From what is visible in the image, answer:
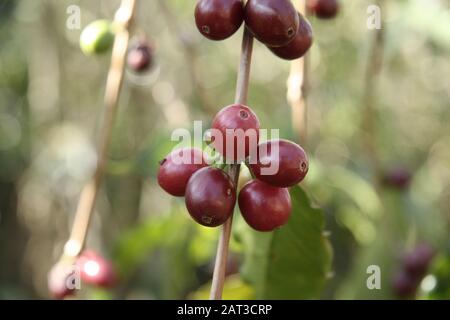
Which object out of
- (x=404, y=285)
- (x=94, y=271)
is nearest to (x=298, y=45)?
(x=94, y=271)

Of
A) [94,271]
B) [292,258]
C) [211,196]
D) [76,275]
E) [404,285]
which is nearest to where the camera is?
[211,196]

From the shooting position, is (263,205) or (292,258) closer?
(263,205)

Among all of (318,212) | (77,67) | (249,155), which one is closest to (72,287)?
(318,212)

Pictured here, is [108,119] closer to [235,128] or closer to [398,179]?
[235,128]

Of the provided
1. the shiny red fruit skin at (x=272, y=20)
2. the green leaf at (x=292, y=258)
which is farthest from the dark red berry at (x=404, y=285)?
the shiny red fruit skin at (x=272, y=20)

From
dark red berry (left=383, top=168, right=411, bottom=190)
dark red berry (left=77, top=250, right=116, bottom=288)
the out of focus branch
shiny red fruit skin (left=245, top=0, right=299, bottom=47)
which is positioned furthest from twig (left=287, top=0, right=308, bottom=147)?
dark red berry (left=383, top=168, right=411, bottom=190)

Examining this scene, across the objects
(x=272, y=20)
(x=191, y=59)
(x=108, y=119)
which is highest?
(x=191, y=59)
